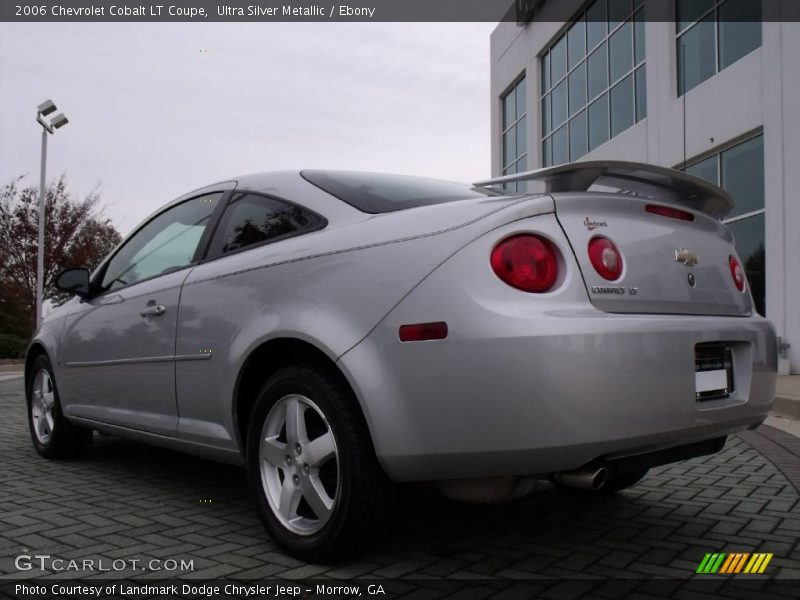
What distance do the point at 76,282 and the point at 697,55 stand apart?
12671 millimetres

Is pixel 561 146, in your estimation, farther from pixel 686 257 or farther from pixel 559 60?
pixel 686 257

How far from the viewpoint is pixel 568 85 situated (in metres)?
19.9

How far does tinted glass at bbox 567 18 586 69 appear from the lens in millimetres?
19047

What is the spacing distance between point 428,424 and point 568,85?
19.0 meters

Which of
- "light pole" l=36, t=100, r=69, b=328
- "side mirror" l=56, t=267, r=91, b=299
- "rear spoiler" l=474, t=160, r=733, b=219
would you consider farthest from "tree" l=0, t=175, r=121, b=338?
"rear spoiler" l=474, t=160, r=733, b=219

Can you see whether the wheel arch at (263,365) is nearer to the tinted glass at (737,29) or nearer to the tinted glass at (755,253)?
the tinted glass at (755,253)

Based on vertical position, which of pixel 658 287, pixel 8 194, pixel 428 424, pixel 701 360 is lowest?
pixel 428 424

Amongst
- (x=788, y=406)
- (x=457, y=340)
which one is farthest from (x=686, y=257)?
(x=788, y=406)

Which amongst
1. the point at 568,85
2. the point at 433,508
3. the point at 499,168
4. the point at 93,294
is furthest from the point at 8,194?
the point at 433,508

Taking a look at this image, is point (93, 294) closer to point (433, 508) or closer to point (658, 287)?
point (433, 508)

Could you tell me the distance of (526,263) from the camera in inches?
97.3

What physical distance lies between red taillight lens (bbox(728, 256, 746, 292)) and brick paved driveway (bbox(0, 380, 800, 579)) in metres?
1.04

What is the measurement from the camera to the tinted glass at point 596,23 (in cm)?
1778

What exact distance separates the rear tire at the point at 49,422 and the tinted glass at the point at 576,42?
16760 millimetres
